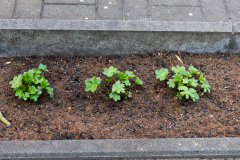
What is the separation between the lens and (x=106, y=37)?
11.5 ft

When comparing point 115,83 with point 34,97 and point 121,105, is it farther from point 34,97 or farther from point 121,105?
point 34,97

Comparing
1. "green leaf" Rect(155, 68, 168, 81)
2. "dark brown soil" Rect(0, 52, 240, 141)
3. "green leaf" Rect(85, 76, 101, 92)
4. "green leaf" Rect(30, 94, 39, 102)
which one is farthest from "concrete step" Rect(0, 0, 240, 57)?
"green leaf" Rect(30, 94, 39, 102)

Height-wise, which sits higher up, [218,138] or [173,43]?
[173,43]

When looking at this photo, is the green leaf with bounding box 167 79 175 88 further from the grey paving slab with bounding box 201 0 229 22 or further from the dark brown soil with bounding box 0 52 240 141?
the grey paving slab with bounding box 201 0 229 22

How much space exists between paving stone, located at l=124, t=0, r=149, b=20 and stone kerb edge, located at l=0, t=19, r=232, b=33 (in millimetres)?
527

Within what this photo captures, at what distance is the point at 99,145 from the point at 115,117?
1.43 feet

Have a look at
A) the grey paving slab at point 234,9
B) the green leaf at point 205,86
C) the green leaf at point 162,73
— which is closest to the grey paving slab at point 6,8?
the green leaf at point 162,73

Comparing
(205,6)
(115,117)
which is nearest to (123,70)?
(115,117)

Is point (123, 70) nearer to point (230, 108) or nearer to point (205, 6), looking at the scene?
→ point (230, 108)

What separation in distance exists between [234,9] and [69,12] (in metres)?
2.29

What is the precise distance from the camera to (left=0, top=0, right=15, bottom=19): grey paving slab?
12.9ft

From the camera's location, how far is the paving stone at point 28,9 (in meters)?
3.97

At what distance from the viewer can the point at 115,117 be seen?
3.04m

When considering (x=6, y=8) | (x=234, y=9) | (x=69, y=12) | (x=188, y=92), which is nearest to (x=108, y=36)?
(x=69, y=12)
